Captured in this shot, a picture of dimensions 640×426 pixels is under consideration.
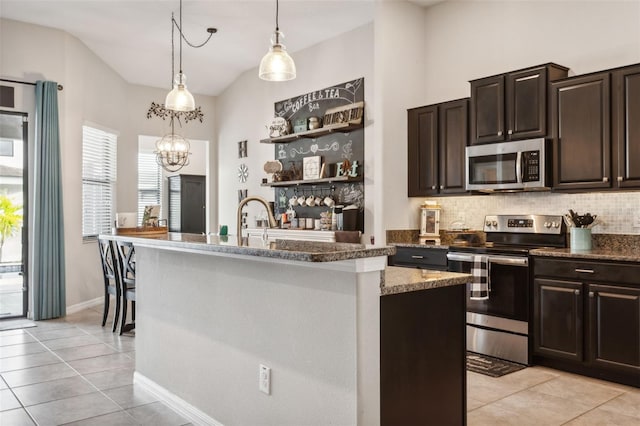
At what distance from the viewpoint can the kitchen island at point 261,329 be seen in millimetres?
2088

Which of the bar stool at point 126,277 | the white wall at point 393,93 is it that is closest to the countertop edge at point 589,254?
the white wall at point 393,93

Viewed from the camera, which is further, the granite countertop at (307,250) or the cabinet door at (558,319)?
the cabinet door at (558,319)

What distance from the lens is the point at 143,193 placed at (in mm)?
10719

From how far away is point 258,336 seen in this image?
2641 mm

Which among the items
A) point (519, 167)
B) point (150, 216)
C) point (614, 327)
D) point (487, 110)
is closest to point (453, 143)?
point (487, 110)

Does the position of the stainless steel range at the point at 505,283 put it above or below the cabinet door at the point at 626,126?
below

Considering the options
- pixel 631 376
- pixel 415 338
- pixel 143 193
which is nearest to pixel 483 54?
pixel 631 376

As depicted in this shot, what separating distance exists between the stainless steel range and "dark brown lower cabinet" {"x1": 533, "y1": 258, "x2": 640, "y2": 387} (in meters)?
0.11

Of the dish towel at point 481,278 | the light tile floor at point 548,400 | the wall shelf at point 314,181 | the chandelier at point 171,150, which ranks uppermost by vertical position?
the chandelier at point 171,150

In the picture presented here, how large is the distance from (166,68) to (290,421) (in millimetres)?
6579

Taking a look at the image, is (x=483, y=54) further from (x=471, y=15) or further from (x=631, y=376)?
(x=631, y=376)

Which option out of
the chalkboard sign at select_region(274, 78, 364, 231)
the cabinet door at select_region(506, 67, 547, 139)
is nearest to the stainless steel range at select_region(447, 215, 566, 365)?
the cabinet door at select_region(506, 67, 547, 139)

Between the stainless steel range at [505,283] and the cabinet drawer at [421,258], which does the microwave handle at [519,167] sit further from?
the cabinet drawer at [421,258]

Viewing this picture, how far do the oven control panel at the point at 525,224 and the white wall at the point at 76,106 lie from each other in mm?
5033
